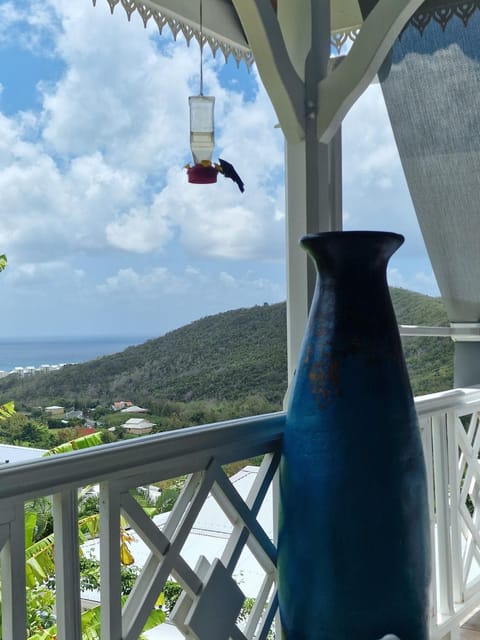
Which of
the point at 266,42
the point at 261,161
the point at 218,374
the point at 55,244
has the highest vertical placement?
the point at 261,161

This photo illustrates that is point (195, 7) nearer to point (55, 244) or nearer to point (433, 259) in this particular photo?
point (433, 259)

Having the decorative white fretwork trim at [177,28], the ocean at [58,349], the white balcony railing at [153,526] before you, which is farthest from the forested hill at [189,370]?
the white balcony railing at [153,526]

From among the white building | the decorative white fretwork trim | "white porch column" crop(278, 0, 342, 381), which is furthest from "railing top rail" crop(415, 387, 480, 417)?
the white building

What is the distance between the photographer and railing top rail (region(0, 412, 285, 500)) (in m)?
0.98

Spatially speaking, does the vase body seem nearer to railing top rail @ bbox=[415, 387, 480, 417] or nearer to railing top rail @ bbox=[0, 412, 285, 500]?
railing top rail @ bbox=[0, 412, 285, 500]

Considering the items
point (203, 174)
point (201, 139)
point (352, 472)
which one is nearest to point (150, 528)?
point (352, 472)

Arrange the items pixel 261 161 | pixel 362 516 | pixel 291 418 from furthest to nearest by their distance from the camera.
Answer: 1. pixel 261 161
2. pixel 291 418
3. pixel 362 516

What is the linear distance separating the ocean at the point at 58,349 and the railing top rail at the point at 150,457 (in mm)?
10457

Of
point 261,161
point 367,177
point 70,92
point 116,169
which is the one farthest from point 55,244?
point 367,177

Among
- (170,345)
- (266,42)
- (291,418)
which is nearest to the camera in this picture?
(291,418)

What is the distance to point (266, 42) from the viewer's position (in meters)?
1.69

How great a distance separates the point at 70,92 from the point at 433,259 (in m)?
14.7

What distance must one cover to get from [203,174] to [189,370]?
790 centimetres

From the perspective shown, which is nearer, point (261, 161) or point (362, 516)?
point (362, 516)
